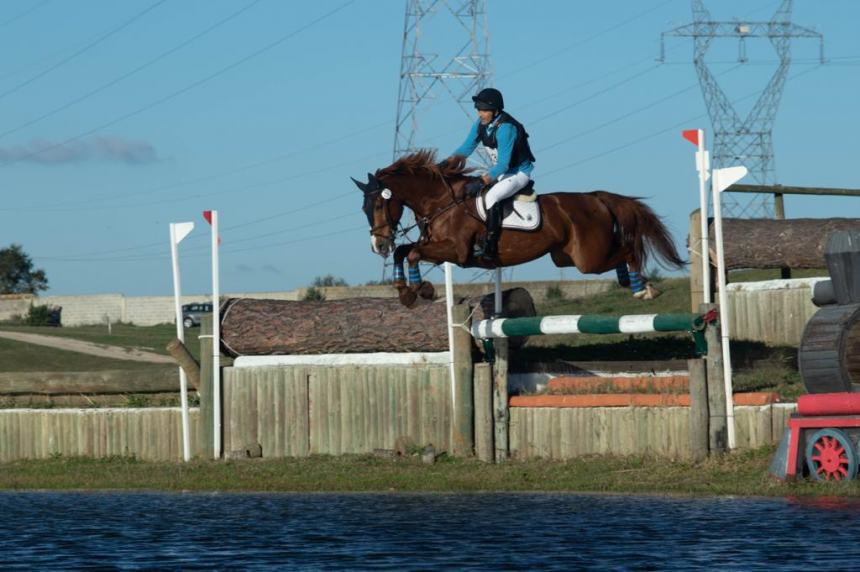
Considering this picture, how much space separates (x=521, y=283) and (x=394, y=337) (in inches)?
1456

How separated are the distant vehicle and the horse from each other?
156ft

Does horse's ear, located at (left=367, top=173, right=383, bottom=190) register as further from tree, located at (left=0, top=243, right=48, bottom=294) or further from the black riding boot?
tree, located at (left=0, top=243, right=48, bottom=294)

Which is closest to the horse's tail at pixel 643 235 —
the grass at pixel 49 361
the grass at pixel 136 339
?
the grass at pixel 49 361

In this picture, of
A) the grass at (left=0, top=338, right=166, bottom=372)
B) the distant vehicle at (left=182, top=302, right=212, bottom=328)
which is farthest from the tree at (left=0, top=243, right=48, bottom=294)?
the grass at (left=0, top=338, right=166, bottom=372)

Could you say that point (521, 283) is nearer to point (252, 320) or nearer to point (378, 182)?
point (252, 320)

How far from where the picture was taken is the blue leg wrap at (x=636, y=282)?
561 inches

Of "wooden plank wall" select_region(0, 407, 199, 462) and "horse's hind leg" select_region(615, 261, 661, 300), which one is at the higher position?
"horse's hind leg" select_region(615, 261, 661, 300)

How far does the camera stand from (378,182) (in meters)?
14.3

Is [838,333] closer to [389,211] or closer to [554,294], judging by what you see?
[389,211]

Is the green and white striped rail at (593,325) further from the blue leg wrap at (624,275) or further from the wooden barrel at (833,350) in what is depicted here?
the wooden barrel at (833,350)

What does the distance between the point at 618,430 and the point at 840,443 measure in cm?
351

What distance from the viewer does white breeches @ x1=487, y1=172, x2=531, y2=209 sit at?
45.8ft

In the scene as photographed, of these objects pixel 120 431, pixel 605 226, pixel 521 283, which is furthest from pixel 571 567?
pixel 521 283

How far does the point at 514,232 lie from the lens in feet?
46.5
